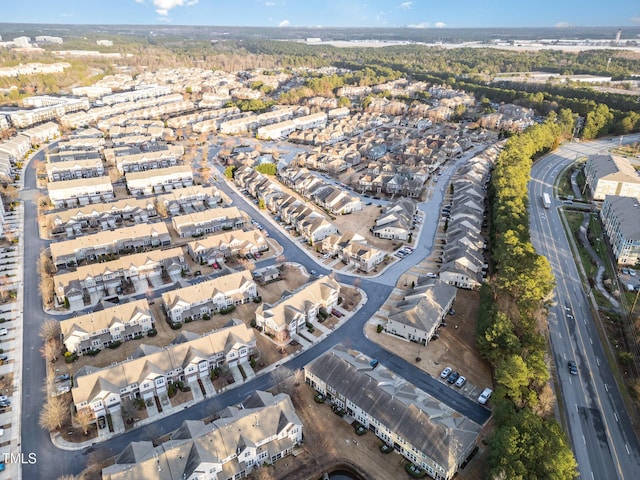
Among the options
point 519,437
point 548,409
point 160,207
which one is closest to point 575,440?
point 548,409

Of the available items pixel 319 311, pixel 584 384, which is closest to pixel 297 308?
pixel 319 311

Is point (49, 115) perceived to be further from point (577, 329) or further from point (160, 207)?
point (577, 329)

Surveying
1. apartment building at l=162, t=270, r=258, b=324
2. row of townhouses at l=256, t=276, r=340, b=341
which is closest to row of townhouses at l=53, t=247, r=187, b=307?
apartment building at l=162, t=270, r=258, b=324

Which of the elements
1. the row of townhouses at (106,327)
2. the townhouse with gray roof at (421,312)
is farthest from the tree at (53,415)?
the townhouse with gray roof at (421,312)

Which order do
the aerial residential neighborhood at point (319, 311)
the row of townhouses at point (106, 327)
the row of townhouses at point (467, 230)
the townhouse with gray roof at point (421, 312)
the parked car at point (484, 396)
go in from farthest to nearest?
the row of townhouses at point (467, 230) < the townhouse with gray roof at point (421, 312) < the row of townhouses at point (106, 327) < the parked car at point (484, 396) < the aerial residential neighborhood at point (319, 311)

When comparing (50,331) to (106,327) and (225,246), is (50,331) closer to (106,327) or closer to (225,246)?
(106,327)

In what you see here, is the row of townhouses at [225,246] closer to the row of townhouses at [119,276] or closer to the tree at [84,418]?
the row of townhouses at [119,276]

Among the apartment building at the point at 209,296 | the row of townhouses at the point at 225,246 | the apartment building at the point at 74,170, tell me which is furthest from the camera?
the apartment building at the point at 74,170
